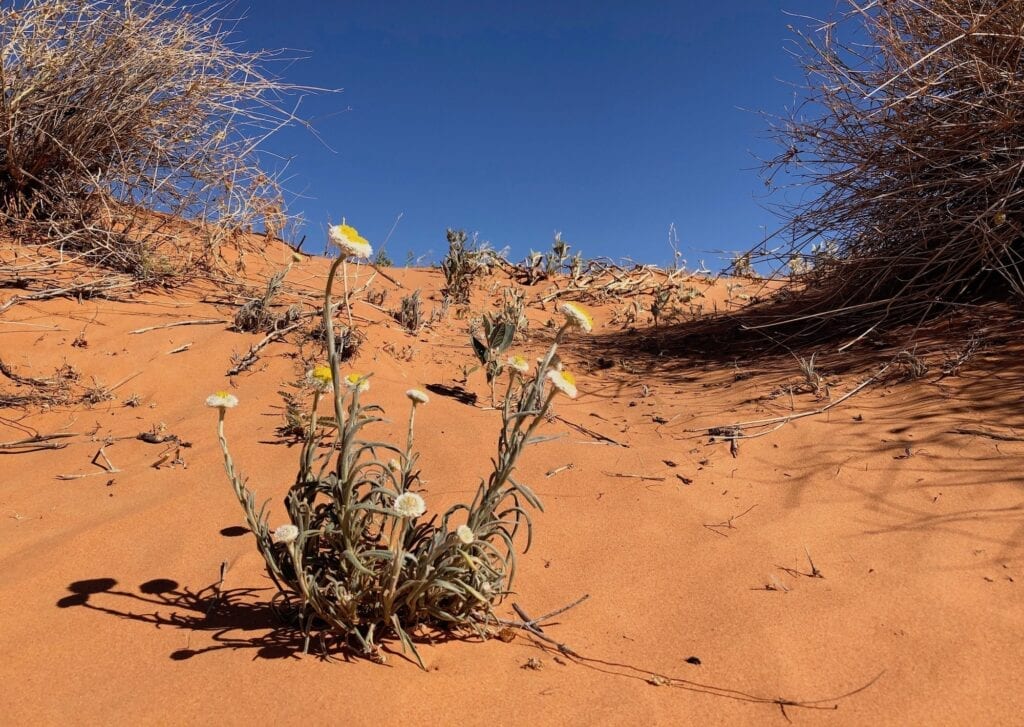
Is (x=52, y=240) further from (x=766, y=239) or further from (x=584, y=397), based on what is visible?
(x=766, y=239)

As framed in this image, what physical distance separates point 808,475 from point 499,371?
1.81 m

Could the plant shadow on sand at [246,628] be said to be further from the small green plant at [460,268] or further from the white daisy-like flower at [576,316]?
the small green plant at [460,268]

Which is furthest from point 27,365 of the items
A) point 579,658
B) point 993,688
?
point 993,688

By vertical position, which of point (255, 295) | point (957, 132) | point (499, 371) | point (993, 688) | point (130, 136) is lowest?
point (993, 688)

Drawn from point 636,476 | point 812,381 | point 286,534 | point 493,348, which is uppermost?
point 493,348

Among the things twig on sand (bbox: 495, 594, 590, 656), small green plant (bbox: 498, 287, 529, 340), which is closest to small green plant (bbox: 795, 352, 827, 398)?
small green plant (bbox: 498, 287, 529, 340)

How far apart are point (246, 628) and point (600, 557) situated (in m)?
1.10

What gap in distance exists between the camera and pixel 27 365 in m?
3.81

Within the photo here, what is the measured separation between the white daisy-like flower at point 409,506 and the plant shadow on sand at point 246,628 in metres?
0.42

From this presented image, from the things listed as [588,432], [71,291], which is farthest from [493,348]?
[71,291]

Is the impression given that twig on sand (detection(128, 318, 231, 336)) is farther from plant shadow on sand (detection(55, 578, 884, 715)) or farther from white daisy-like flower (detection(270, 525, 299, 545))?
white daisy-like flower (detection(270, 525, 299, 545))

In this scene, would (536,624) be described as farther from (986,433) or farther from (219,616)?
(986,433)

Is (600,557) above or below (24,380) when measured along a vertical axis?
below

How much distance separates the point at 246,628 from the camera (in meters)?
1.87
